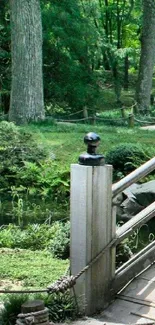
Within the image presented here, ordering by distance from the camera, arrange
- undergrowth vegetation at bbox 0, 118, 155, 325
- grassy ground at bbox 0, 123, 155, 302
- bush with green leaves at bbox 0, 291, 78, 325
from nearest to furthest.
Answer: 1. bush with green leaves at bbox 0, 291, 78, 325
2. grassy ground at bbox 0, 123, 155, 302
3. undergrowth vegetation at bbox 0, 118, 155, 325

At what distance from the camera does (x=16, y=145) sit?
1540 cm

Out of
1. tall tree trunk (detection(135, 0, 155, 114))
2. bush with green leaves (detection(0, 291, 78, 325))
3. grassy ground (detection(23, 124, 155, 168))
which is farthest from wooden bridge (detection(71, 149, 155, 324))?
tall tree trunk (detection(135, 0, 155, 114))

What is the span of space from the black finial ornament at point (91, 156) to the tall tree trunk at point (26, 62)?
49.8 feet

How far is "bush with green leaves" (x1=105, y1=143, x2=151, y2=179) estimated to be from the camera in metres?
14.3

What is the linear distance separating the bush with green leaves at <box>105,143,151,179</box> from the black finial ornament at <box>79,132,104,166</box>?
8965 mm

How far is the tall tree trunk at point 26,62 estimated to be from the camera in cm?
2014

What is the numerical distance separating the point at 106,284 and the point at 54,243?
8.10 ft

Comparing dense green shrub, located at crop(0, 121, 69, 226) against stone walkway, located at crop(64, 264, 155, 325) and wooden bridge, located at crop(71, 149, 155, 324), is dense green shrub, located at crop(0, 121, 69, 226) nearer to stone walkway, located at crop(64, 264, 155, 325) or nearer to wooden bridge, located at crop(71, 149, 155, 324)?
stone walkway, located at crop(64, 264, 155, 325)

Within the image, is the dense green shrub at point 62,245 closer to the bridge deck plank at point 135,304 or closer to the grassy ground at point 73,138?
the bridge deck plank at point 135,304

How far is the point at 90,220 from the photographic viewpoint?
16.9 feet

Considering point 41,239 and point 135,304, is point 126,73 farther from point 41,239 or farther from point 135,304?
point 135,304

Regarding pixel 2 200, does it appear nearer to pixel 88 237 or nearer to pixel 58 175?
pixel 58 175

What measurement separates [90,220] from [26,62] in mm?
15863

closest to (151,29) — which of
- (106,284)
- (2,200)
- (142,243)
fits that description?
(2,200)
